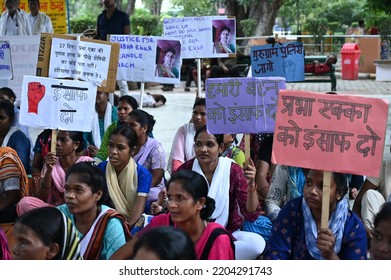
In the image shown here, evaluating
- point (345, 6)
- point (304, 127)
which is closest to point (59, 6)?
point (304, 127)

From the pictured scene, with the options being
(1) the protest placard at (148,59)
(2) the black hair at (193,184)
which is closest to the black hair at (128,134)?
(2) the black hair at (193,184)

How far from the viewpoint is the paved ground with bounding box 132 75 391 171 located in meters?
11.8

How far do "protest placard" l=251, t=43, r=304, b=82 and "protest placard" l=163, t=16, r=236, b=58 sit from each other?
74.8 inches

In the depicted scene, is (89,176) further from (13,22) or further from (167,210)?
(13,22)

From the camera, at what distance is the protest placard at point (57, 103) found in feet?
17.8

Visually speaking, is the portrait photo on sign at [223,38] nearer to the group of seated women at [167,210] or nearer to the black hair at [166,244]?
the group of seated women at [167,210]

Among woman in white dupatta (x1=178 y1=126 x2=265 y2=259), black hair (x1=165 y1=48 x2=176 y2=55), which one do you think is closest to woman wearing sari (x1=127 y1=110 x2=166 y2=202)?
woman in white dupatta (x1=178 y1=126 x2=265 y2=259)

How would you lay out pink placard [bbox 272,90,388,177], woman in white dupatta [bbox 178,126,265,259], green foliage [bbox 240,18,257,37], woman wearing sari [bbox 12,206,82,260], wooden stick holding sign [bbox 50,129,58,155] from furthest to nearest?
green foliage [bbox 240,18,257,37] → wooden stick holding sign [bbox 50,129,58,155] → woman in white dupatta [bbox 178,126,265,259] → pink placard [bbox 272,90,388,177] → woman wearing sari [bbox 12,206,82,260]

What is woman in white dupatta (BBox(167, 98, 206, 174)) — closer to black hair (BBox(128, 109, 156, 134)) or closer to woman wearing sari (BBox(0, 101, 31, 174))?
black hair (BBox(128, 109, 156, 134))

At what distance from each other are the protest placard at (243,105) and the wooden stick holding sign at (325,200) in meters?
1.29

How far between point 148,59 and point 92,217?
4.01 metres

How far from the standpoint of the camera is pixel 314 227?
13.1 feet

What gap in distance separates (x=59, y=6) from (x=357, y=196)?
9.17 metres
